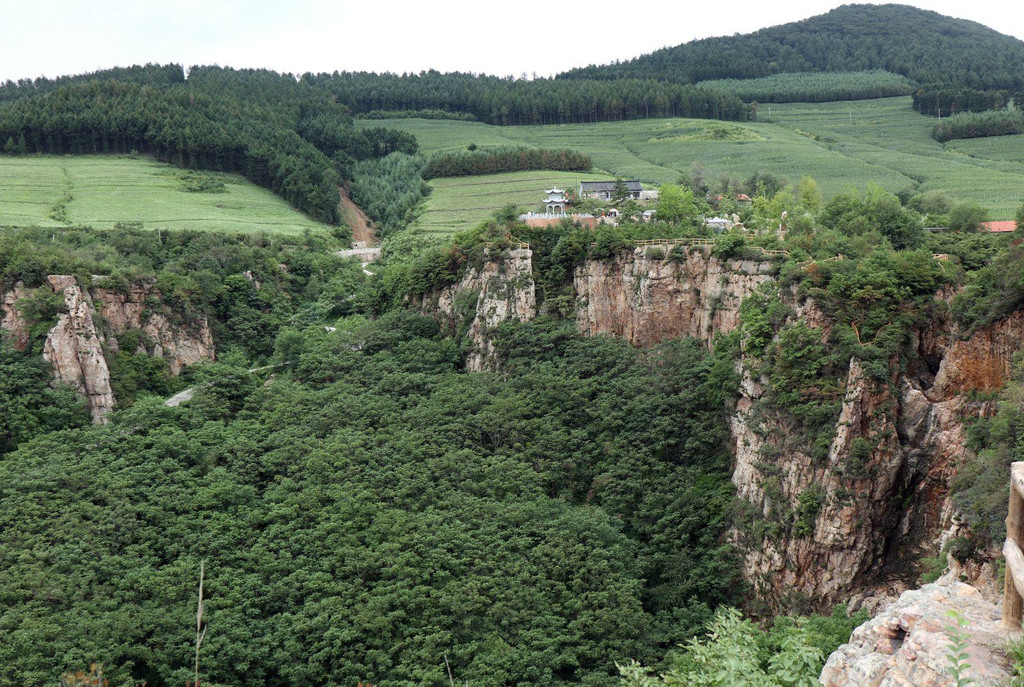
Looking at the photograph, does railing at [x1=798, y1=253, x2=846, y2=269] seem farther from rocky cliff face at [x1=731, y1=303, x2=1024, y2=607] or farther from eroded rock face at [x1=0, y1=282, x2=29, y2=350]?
eroded rock face at [x1=0, y1=282, x2=29, y2=350]

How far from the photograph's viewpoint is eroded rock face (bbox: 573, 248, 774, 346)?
4153 cm

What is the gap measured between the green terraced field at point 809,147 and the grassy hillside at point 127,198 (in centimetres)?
2637

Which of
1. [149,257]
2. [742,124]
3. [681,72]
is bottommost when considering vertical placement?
[149,257]

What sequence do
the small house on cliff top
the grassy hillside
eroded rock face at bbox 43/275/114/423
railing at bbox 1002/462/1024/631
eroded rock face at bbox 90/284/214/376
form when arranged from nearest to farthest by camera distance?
1. railing at bbox 1002/462/1024/631
2. eroded rock face at bbox 43/275/114/423
3. eroded rock face at bbox 90/284/214/376
4. the small house on cliff top
5. the grassy hillside

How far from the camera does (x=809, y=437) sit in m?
33.9

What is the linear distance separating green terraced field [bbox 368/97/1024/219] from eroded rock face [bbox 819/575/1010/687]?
149 feet

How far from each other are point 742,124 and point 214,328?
257 feet

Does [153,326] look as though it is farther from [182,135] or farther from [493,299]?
[182,135]

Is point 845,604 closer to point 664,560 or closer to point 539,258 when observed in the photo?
point 664,560

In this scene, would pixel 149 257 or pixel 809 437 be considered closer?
pixel 809 437

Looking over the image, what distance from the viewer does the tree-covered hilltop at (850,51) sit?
5369 inches

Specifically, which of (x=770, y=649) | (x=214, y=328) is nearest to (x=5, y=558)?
(x=214, y=328)

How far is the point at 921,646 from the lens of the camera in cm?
1424

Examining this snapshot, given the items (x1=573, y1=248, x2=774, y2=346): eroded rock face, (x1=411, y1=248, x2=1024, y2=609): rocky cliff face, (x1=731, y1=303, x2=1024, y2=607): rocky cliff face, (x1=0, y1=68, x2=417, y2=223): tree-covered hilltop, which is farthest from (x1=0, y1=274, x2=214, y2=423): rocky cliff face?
(x1=731, y1=303, x2=1024, y2=607): rocky cliff face
